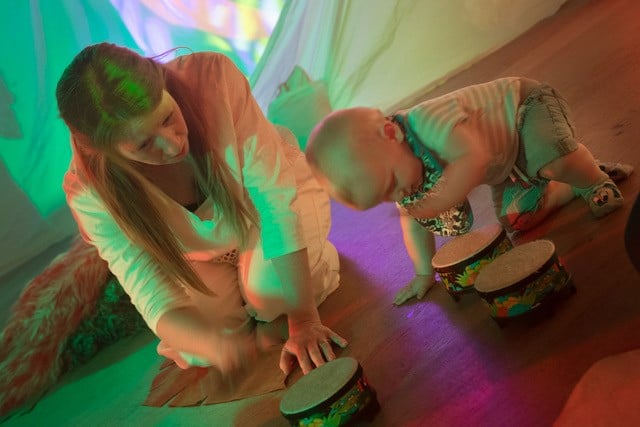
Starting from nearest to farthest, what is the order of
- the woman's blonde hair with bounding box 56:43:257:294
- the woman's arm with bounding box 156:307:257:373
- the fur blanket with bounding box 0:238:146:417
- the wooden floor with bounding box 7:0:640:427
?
the wooden floor with bounding box 7:0:640:427 → the woman's blonde hair with bounding box 56:43:257:294 → the woman's arm with bounding box 156:307:257:373 → the fur blanket with bounding box 0:238:146:417

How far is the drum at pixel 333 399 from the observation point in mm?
747

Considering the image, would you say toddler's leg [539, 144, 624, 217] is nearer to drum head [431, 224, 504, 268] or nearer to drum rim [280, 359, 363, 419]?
drum head [431, 224, 504, 268]

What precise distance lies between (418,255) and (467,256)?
17 centimetres

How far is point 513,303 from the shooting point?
77 centimetres

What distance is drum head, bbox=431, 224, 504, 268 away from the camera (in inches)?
35.4

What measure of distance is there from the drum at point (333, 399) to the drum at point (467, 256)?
228mm

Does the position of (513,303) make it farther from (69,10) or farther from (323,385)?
(69,10)

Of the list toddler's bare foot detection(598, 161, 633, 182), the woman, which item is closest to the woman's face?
the woman

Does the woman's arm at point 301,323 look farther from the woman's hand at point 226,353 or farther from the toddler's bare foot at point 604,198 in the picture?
the toddler's bare foot at point 604,198

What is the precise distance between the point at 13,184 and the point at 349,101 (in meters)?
1.15

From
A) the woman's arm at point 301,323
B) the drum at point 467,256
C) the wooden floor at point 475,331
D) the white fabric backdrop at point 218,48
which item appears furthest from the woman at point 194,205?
the white fabric backdrop at point 218,48

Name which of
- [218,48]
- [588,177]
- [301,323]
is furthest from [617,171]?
[218,48]

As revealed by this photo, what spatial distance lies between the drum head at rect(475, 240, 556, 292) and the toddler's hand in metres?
0.22

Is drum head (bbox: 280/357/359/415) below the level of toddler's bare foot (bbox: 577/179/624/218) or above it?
below
